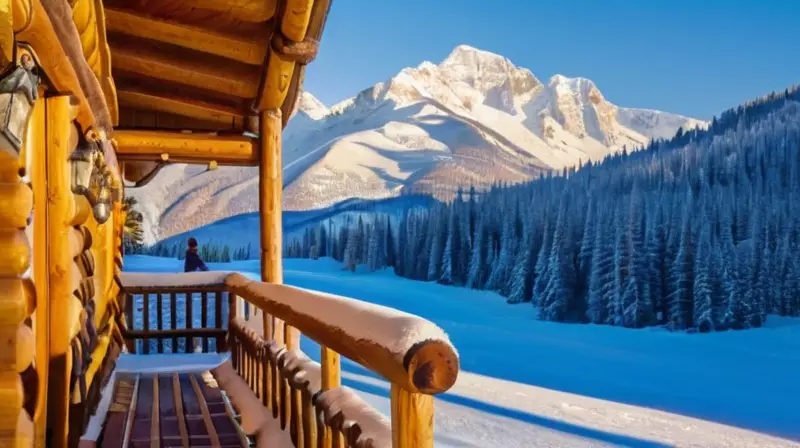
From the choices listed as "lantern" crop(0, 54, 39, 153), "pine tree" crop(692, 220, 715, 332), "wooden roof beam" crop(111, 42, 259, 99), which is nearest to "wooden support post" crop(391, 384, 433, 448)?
"lantern" crop(0, 54, 39, 153)

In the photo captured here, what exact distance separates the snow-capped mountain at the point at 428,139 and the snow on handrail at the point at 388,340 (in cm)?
486

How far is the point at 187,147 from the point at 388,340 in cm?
625

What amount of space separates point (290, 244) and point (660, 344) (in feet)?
103

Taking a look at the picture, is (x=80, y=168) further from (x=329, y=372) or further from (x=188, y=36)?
(x=188, y=36)

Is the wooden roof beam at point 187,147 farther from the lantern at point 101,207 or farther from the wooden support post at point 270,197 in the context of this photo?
the lantern at point 101,207

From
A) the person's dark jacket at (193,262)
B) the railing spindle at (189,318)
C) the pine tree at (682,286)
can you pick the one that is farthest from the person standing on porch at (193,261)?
the pine tree at (682,286)

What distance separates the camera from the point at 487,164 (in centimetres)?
8862

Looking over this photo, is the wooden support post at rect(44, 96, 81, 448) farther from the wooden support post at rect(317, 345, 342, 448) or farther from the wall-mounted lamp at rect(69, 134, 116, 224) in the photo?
the wooden support post at rect(317, 345, 342, 448)

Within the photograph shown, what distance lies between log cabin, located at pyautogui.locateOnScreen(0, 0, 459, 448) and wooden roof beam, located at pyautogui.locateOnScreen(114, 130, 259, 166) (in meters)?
0.02

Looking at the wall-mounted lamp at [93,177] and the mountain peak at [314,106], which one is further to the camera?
the mountain peak at [314,106]

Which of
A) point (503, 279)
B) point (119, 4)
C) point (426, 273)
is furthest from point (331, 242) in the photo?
point (119, 4)

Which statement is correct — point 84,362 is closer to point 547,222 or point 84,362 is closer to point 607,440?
point 607,440

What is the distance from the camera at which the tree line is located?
84.2 feet

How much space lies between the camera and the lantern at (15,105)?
191cm
